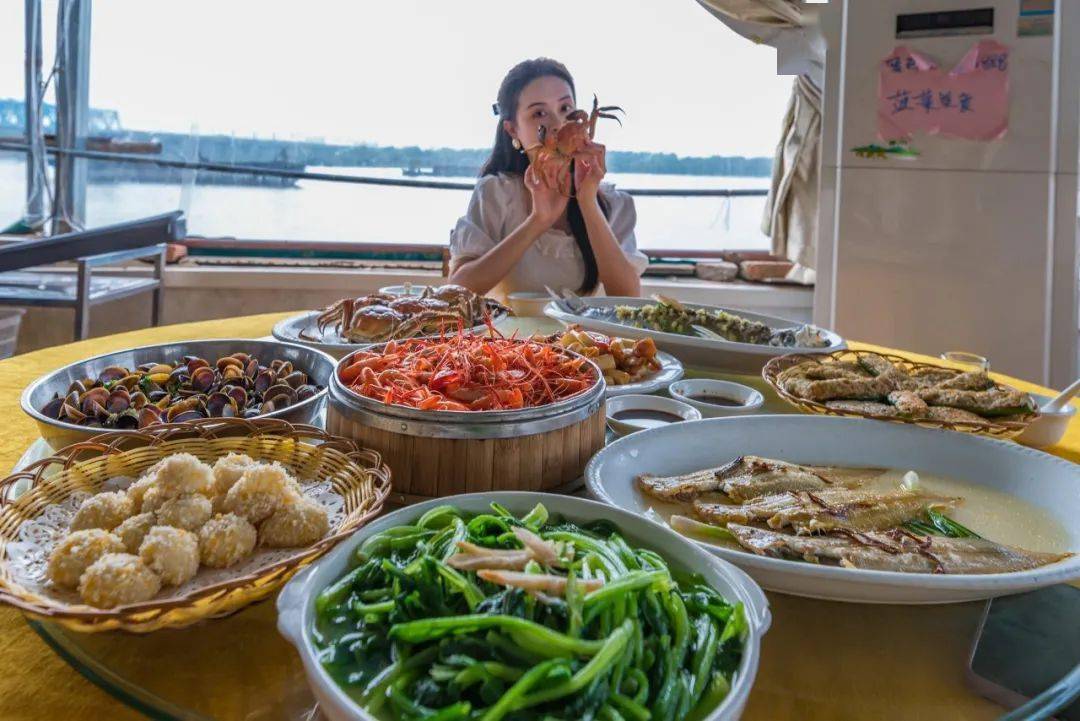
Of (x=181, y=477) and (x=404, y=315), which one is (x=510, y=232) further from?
(x=181, y=477)

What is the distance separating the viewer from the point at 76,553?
0.86 m

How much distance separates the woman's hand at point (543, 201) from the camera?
10.8ft

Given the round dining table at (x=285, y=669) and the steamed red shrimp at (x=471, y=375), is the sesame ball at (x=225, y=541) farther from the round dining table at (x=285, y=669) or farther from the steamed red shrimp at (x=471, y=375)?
the steamed red shrimp at (x=471, y=375)

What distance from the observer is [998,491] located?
1.37 meters

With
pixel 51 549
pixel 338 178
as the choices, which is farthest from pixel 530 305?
pixel 338 178

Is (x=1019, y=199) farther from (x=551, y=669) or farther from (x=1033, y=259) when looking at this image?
(x=551, y=669)

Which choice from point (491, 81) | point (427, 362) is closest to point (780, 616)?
point (427, 362)

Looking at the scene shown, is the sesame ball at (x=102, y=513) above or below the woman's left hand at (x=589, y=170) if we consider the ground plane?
below

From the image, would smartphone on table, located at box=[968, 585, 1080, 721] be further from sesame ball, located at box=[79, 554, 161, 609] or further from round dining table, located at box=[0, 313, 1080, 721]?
sesame ball, located at box=[79, 554, 161, 609]

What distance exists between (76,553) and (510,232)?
315 cm

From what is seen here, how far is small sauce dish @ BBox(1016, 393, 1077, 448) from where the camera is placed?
1.57 metres

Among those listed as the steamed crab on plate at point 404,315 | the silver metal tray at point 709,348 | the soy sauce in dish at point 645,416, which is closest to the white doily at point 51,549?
A: the soy sauce in dish at point 645,416

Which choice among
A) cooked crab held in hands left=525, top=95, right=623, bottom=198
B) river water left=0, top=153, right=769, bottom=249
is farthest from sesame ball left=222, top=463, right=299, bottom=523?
river water left=0, top=153, right=769, bottom=249

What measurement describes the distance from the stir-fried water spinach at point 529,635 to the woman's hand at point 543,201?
2591 millimetres
